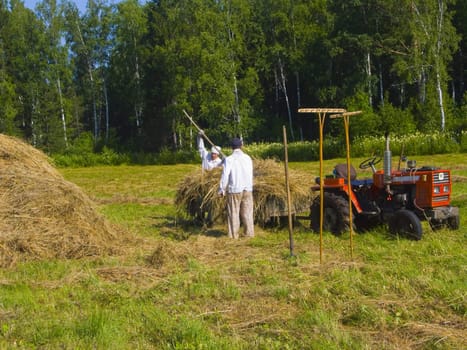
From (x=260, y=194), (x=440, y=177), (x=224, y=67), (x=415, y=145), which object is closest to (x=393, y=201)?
(x=440, y=177)

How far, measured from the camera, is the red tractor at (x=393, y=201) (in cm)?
897

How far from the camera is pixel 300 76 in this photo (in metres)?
48.1

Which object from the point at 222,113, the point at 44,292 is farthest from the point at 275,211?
the point at 222,113

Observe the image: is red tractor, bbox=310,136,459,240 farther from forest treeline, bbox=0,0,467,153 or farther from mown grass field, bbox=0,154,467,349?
forest treeline, bbox=0,0,467,153

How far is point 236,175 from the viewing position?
392 inches

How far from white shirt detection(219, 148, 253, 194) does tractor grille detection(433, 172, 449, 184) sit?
9.51ft

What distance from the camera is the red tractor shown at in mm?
8969

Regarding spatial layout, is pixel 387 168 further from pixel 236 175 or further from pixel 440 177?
pixel 236 175

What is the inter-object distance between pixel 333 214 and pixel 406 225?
1352 mm

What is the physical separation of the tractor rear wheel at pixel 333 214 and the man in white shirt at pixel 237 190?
1053 millimetres

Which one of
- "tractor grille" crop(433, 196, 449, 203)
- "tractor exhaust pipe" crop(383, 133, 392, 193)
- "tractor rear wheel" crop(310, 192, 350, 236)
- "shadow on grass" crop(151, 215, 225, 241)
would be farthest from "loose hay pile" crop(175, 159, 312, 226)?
"tractor grille" crop(433, 196, 449, 203)

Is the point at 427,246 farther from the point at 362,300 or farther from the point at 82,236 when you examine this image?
the point at 82,236

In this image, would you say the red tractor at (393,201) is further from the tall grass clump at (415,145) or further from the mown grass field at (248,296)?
the tall grass clump at (415,145)

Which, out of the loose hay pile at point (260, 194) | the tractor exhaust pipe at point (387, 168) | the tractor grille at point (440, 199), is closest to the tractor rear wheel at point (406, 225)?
the tractor grille at point (440, 199)
